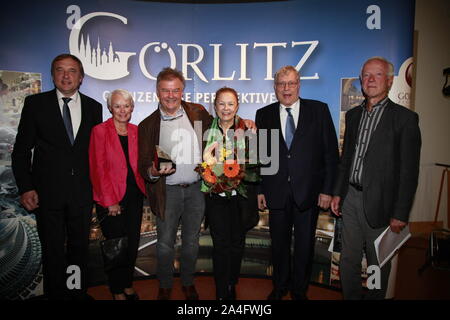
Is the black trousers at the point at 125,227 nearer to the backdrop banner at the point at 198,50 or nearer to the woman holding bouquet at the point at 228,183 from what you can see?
the backdrop banner at the point at 198,50

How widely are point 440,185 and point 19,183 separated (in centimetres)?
584

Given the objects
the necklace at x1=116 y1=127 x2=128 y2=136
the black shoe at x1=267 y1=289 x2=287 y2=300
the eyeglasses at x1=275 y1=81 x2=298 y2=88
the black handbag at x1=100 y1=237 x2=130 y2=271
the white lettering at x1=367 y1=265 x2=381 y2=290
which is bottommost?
the black shoe at x1=267 y1=289 x2=287 y2=300

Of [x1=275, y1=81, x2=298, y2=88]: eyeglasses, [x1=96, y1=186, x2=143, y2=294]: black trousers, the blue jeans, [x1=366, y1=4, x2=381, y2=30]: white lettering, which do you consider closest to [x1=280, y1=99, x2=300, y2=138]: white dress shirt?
[x1=275, y1=81, x2=298, y2=88]: eyeglasses

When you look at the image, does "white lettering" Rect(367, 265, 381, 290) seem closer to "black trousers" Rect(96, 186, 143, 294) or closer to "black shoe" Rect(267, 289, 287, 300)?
"black shoe" Rect(267, 289, 287, 300)

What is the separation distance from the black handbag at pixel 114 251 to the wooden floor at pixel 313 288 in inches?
23.8

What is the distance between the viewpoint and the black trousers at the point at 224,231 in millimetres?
2850

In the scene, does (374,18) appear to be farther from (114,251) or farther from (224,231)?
(114,251)

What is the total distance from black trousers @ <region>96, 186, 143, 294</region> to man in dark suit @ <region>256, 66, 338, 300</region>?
1.14 metres

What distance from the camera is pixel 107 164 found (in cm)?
283

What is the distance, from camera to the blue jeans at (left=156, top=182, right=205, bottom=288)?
9.80 ft

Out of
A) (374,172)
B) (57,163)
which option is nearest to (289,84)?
(374,172)

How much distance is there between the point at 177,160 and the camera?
2941 millimetres
